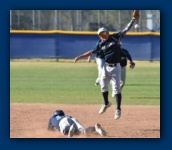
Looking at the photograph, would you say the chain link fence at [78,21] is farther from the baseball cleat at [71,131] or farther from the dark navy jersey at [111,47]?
the baseball cleat at [71,131]

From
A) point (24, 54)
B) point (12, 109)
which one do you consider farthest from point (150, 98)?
point (24, 54)

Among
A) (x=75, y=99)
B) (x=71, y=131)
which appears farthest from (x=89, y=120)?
(x=75, y=99)

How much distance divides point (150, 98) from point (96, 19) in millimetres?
9643

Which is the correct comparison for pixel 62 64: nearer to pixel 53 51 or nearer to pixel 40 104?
pixel 53 51

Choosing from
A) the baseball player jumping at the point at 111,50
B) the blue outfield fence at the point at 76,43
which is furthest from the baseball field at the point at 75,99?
the baseball player jumping at the point at 111,50

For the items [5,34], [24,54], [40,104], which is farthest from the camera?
[24,54]

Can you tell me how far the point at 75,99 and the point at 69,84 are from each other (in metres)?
3.57

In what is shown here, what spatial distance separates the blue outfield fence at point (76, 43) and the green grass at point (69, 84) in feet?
1.56

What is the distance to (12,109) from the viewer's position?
10953mm

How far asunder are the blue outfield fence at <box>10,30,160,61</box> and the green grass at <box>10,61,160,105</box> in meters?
0.48

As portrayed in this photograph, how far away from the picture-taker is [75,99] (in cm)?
1302

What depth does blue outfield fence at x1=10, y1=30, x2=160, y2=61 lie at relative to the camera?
72.1 feet

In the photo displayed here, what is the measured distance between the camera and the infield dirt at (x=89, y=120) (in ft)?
27.4

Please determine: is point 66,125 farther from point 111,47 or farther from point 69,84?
point 69,84
